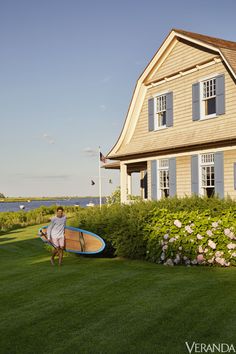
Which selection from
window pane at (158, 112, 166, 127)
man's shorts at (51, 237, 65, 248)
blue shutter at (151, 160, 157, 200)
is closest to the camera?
man's shorts at (51, 237, 65, 248)

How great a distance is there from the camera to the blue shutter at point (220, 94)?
55.1ft

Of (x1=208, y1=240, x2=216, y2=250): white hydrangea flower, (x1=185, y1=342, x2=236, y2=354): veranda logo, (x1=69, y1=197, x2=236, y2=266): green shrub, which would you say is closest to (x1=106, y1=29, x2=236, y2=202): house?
(x1=69, y1=197, x2=236, y2=266): green shrub

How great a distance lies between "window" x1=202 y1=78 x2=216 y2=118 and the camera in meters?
17.6

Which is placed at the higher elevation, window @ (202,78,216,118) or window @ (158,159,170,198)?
window @ (202,78,216,118)

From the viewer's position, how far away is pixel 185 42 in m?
19.0

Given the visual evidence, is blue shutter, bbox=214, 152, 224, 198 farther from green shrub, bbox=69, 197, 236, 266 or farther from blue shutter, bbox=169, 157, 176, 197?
green shrub, bbox=69, 197, 236, 266

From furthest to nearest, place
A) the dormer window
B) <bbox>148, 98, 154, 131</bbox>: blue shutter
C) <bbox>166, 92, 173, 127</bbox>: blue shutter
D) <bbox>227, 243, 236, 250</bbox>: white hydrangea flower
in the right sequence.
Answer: <bbox>148, 98, 154, 131</bbox>: blue shutter < <bbox>166, 92, 173, 127</bbox>: blue shutter < the dormer window < <bbox>227, 243, 236, 250</bbox>: white hydrangea flower

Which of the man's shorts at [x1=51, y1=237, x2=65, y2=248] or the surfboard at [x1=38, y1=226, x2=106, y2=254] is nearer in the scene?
the man's shorts at [x1=51, y1=237, x2=65, y2=248]

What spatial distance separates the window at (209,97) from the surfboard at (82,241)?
7.75m

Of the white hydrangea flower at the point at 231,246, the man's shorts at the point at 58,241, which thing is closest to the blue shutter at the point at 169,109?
the man's shorts at the point at 58,241

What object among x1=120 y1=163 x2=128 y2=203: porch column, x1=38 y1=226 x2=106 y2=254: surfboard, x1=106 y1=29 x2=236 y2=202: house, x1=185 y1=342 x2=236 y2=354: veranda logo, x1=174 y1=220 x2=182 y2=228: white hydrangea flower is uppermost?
x1=106 y1=29 x2=236 y2=202: house

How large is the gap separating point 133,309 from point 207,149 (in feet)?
36.4

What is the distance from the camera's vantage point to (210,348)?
5.40m

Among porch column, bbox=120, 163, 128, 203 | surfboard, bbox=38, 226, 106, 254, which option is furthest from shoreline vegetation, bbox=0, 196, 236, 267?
porch column, bbox=120, 163, 128, 203
